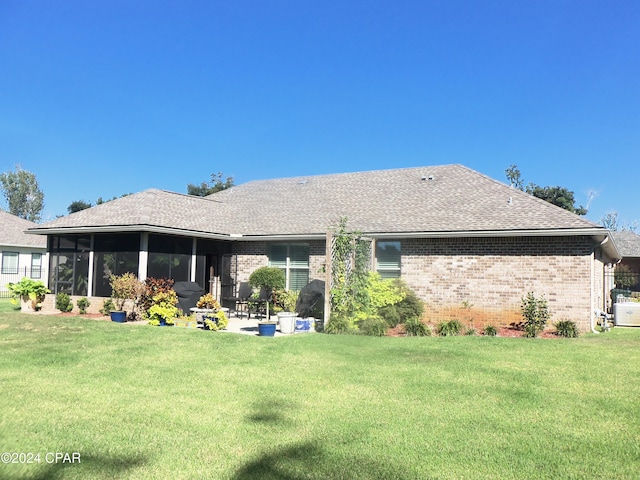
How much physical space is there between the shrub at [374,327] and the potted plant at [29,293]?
12409 millimetres

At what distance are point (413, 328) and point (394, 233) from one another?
4.04 m

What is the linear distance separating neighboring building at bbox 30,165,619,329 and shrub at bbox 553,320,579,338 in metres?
0.79

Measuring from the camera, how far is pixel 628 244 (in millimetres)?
36906

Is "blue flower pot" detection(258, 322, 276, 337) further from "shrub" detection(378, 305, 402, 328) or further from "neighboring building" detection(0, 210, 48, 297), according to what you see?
"neighboring building" detection(0, 210, 48, 297)

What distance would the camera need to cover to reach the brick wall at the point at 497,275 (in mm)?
13211

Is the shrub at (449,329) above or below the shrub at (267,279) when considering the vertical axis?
below

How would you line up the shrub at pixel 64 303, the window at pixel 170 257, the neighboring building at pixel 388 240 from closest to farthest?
the neighboring building at pixel 388 240 < the window at pixel 170 257 < the shrub at pixel 64 303

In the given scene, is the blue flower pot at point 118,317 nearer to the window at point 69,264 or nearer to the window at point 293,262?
the window at point 69,264

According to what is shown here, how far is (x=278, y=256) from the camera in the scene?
18281 mm

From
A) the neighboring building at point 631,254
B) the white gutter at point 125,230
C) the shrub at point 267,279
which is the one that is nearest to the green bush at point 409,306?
the shrub at point 267,279

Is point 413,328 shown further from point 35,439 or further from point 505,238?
point 35,439

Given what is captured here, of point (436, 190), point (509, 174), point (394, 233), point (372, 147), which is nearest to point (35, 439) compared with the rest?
point (394, 233)

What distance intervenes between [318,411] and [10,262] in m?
30.8

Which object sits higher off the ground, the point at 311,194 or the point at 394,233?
the point at 311,194
